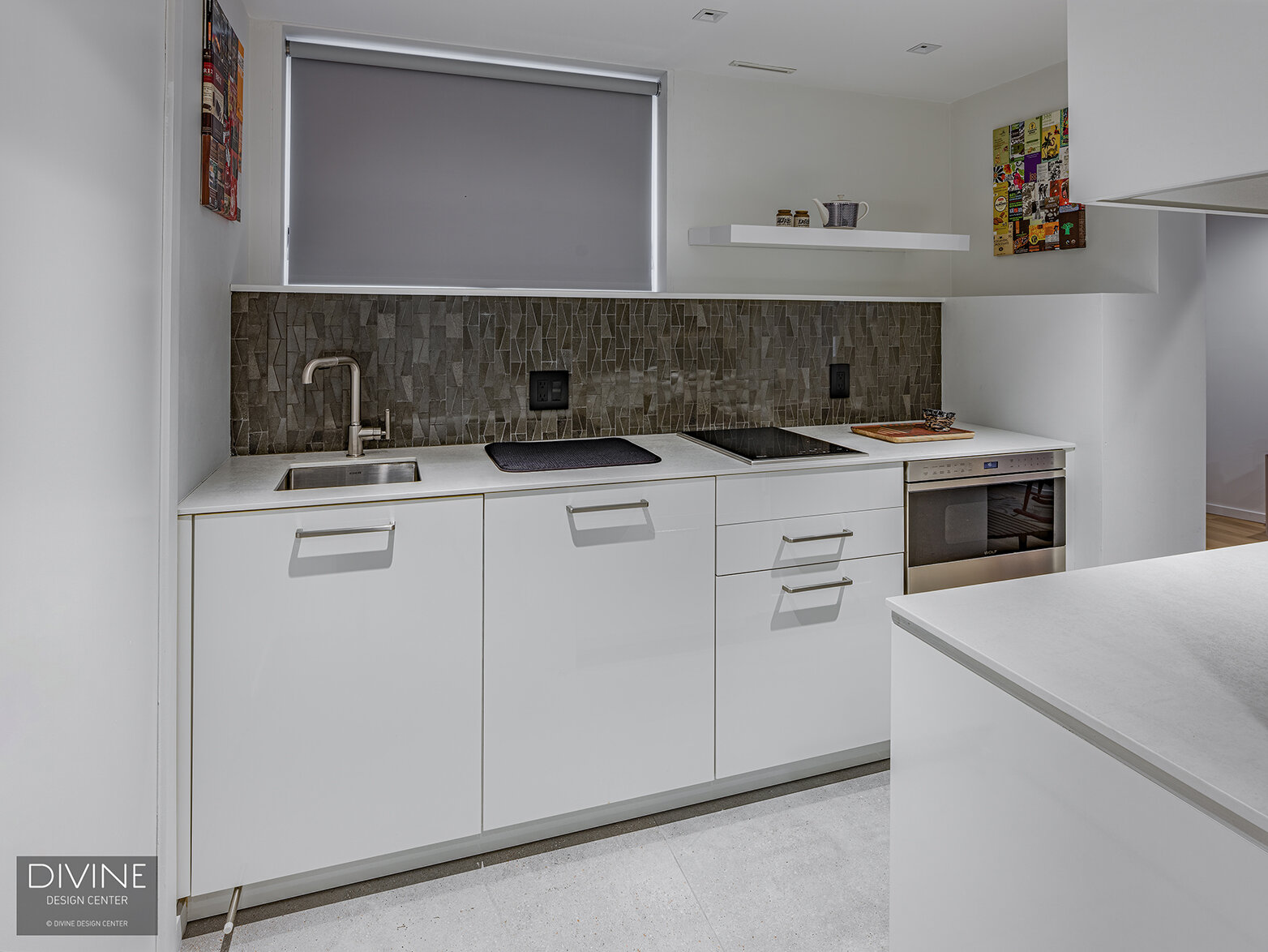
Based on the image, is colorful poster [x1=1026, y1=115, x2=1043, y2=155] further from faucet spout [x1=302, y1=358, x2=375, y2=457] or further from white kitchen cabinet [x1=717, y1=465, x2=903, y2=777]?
faucet spout [x1=302, y1=358, x2=375, y2=457]

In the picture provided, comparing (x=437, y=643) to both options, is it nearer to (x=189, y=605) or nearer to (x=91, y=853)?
(x=189, y=605)

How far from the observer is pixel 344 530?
175cm

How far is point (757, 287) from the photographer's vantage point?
2961mm

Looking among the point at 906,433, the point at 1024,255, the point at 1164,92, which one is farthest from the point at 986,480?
the point at 1164,92

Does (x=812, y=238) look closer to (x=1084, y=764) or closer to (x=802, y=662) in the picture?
(x=802, y=662)

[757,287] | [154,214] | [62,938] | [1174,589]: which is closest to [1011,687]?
[1174,589]

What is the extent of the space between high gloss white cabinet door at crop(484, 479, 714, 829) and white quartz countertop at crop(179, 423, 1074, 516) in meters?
0.06

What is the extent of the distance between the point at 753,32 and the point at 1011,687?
2.26 m

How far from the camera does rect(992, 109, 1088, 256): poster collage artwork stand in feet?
9.09

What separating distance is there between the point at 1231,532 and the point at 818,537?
4.14m

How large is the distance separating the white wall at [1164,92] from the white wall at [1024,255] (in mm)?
1889

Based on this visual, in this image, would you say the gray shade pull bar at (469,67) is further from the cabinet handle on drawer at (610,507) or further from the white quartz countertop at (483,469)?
the cabinet handle on drawer at (610,507)

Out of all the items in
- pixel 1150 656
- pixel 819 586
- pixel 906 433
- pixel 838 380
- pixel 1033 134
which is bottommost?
pixel 819 586

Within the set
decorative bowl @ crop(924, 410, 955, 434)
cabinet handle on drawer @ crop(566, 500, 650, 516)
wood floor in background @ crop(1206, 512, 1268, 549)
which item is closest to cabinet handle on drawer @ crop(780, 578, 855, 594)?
cabinet handle on drawer @ crop(566, 500, 650, 516)
